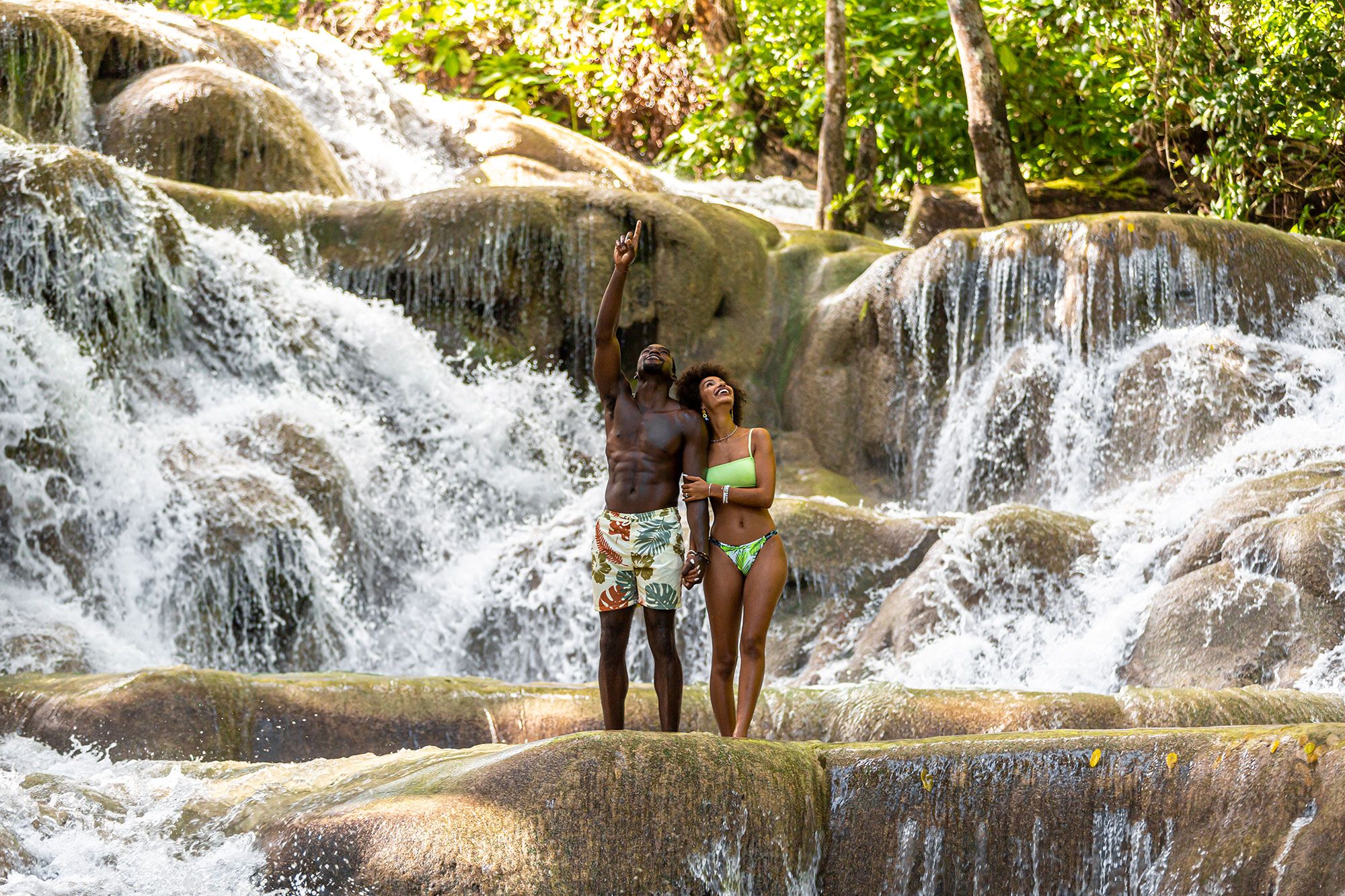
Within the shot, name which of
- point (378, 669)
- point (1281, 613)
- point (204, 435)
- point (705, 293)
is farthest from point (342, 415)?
point (1281, 613)

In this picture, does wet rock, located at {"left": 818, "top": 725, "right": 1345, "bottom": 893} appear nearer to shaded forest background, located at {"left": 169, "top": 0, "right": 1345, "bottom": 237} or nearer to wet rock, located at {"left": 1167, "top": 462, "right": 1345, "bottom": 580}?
wet rock, located at {"left": 1167, "top": 462, "right": 1345, "bottom": 580}

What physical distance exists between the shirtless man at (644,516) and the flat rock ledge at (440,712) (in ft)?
4.39

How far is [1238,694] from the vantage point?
20.8ft

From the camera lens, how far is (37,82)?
13.8m

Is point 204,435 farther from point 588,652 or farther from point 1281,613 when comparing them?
point 1281,613

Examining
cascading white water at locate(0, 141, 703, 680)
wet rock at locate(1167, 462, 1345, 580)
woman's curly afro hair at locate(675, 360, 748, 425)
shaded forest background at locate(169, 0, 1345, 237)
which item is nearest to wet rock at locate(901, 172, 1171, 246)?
shaded forest background at locate(169, 0, 1345, 237)

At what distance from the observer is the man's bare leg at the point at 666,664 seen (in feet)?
17.4

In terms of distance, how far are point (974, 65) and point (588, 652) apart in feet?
23.0

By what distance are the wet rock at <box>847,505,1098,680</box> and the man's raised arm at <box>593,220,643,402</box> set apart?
371cm

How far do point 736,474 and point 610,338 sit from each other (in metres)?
0.66

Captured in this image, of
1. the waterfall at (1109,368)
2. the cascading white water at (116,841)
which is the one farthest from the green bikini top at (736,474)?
the waterfall at (1109,368)

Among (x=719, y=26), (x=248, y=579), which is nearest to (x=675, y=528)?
(x=248, y=579)

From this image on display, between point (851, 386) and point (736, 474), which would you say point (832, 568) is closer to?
point (851, 386)

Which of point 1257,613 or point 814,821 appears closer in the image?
point 814,821
